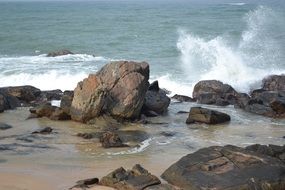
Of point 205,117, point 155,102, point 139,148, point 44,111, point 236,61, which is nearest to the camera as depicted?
point 139,148

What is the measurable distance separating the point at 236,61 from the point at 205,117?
1255 centimetres

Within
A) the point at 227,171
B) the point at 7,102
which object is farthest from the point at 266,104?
the point at 227,171

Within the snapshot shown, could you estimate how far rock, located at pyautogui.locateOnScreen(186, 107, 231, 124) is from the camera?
1560 centimetres

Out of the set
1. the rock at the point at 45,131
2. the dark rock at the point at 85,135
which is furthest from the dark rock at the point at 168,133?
the rock at the point at 45,131

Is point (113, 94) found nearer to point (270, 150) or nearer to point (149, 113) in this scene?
point (149, 113)

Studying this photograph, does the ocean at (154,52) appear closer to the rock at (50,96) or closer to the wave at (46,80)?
the wave at (46,80)

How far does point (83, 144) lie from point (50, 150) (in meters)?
1.00

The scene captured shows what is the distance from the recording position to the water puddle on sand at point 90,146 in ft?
33.2

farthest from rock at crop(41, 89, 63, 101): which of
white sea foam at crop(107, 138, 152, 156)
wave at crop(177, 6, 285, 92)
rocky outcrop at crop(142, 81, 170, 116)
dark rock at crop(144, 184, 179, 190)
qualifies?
dark rock at crop(144, 184, 179, 190)

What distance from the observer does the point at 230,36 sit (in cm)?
4238

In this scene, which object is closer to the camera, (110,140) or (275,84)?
(110,140)

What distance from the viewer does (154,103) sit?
1739 cm

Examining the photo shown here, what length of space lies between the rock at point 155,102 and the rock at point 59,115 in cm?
254

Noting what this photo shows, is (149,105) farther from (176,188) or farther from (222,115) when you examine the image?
(176,188)
